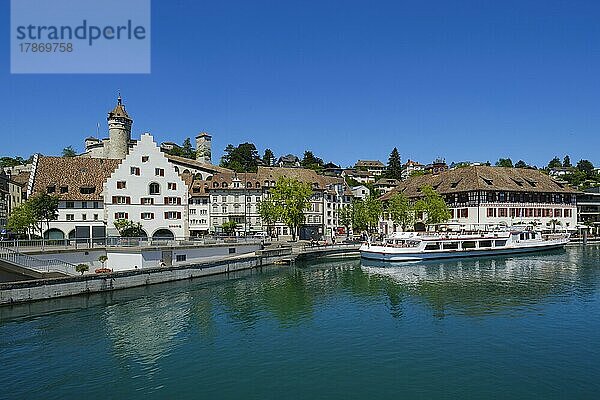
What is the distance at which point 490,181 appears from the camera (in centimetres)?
9031

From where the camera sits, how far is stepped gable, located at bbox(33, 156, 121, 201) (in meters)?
64.9

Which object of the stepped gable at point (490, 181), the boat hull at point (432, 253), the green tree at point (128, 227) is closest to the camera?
the green tree at point (128, 227)

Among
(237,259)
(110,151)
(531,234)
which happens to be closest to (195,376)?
(237,259)

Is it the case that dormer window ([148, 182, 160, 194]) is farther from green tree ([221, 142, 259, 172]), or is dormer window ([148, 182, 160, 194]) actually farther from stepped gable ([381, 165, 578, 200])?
green tree ([221, 142, 259, 172])

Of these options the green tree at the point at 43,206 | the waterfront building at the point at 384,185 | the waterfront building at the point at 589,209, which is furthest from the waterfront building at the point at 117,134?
the waterfront building at the point at 589,209

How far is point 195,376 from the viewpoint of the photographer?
2228cm

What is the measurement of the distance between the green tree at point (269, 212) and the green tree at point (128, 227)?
18.2m

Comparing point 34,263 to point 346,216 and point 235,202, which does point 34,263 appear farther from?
point 346,216

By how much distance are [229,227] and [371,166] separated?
116 m

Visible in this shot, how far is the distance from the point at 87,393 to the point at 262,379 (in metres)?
7.21

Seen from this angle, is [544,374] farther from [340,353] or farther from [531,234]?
[531,234]

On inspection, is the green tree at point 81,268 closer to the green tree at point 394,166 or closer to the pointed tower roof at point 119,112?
the pointed tower roof at point 119,112

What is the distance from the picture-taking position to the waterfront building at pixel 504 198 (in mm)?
88188

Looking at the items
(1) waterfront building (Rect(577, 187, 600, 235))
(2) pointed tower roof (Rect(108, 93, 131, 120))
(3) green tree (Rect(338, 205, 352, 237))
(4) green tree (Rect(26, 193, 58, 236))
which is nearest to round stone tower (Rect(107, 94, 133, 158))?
(2) pointed tower roof (Rect(108, 93, 131, 120))
